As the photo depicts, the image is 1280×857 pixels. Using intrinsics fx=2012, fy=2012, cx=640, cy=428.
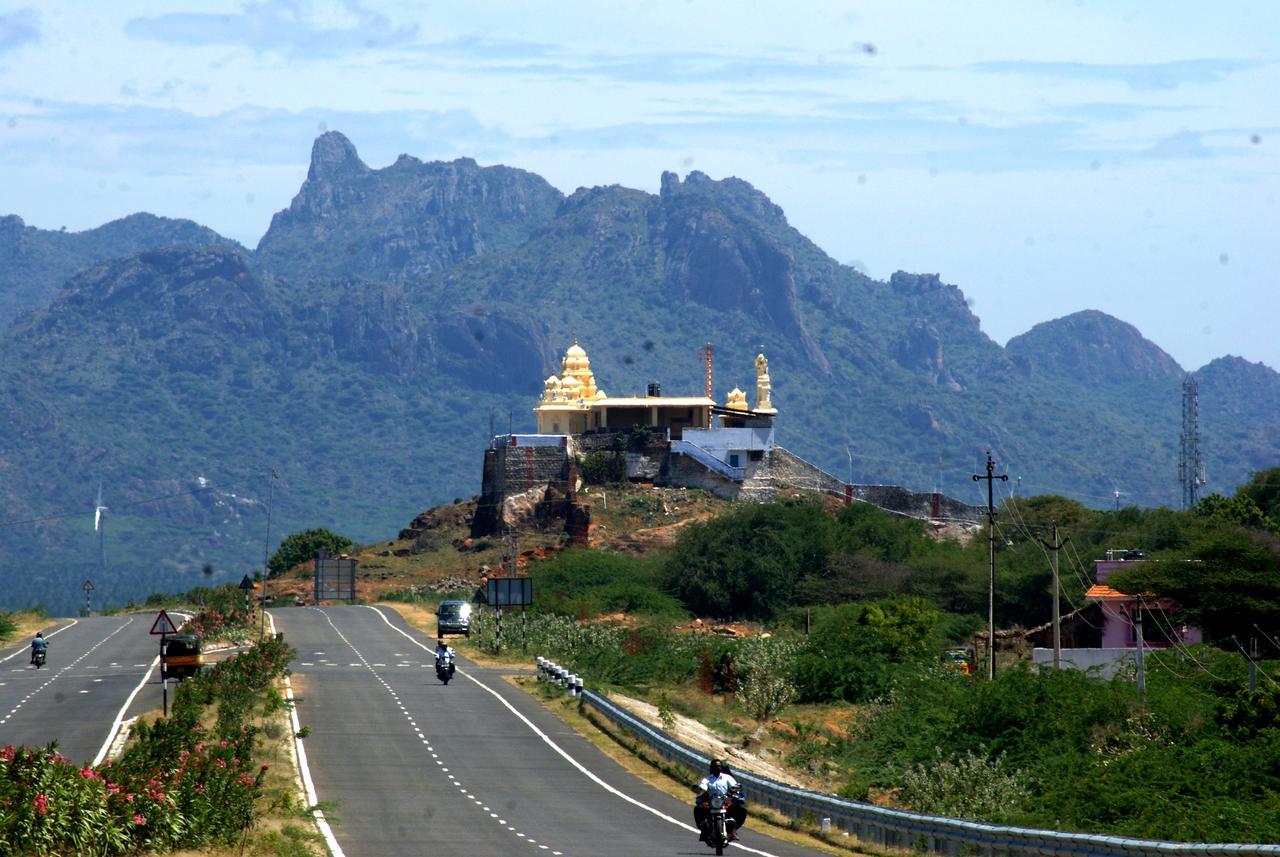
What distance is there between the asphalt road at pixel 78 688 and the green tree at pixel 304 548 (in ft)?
Result: 161

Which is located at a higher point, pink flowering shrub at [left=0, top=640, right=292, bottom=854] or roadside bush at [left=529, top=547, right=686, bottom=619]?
roadside bush at [left=529, top=547, right=686, bottom=619]

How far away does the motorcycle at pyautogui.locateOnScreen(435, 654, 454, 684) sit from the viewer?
58156mm

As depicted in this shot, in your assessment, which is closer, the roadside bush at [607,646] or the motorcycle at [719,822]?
the motorcycle at [719,822]

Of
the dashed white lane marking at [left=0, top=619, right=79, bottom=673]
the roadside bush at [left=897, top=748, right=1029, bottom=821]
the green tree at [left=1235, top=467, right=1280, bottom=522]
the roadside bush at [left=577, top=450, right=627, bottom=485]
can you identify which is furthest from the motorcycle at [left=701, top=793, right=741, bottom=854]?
the roadside bush at [left=577, top=450, right=627, bottom=485]

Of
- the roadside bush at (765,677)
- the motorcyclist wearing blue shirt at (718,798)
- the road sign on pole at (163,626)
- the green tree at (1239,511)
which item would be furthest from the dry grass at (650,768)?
Answer: the green tree at (1239,511)

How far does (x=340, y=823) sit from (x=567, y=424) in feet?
322

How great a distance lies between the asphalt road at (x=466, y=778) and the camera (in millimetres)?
30844

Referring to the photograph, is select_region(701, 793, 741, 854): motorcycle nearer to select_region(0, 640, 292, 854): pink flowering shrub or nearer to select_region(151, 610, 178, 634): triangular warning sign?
select_region(0, 640, 292, 854): pink flowering shrub

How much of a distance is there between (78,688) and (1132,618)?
35247 millimetres

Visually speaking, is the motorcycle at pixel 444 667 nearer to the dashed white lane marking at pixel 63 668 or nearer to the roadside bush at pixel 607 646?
the roadside bush at pixel 607 646

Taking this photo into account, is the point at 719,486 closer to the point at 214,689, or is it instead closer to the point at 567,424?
the point at 567,424

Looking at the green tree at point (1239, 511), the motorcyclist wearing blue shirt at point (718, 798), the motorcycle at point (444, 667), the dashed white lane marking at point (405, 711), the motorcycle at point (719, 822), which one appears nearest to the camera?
the motorcycle at point (719, 822)

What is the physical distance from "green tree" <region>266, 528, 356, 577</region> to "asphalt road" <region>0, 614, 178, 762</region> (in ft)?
161

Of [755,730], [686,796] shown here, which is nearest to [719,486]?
[755,730]
